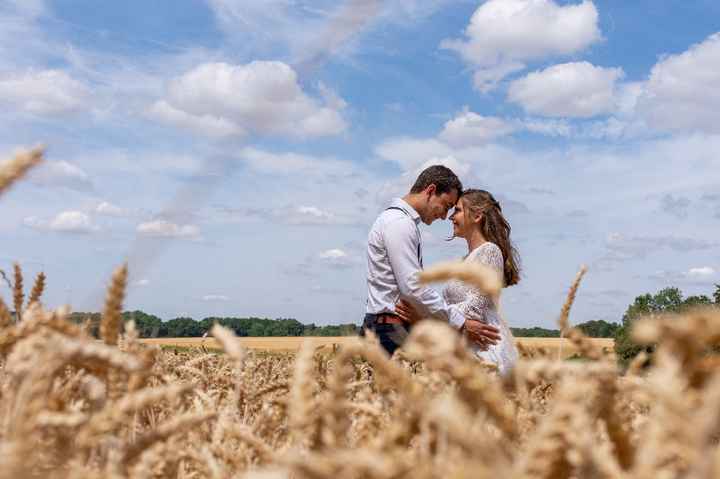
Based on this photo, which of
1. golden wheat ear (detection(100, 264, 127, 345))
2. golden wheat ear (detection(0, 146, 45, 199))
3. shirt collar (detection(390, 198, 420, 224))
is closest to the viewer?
golden wheat ear (detection(0, 146, 45, 199))

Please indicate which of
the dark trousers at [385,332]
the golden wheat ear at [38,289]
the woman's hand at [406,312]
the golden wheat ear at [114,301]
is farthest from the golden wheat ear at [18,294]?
the woman's hand at [406,312]

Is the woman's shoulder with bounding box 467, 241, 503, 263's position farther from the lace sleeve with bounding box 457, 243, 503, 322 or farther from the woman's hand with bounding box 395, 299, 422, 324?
the woman's hand with bounding box 395, 299, 422, 324

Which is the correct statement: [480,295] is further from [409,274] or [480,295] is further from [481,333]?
[409,274]

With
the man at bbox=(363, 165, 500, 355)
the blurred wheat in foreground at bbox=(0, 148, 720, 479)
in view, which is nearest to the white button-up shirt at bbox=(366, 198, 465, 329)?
the man at bbox=(363, 165, 500, 355)

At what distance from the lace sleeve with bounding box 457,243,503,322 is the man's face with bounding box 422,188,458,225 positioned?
28.6 inches

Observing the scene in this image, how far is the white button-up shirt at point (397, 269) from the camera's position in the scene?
7223 mm

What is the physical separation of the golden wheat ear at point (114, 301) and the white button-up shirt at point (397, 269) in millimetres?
5890

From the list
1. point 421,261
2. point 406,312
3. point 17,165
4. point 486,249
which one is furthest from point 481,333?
point 17,165

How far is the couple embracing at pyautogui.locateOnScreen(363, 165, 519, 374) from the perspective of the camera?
7161 millimetres

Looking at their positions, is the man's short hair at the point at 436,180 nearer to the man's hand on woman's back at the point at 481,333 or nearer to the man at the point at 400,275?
the man at the point at 400,275

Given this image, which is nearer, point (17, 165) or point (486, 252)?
point (17, 165)

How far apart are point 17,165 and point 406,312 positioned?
642 cm

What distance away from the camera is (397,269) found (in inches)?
286

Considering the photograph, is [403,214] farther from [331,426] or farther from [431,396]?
[331,426]
